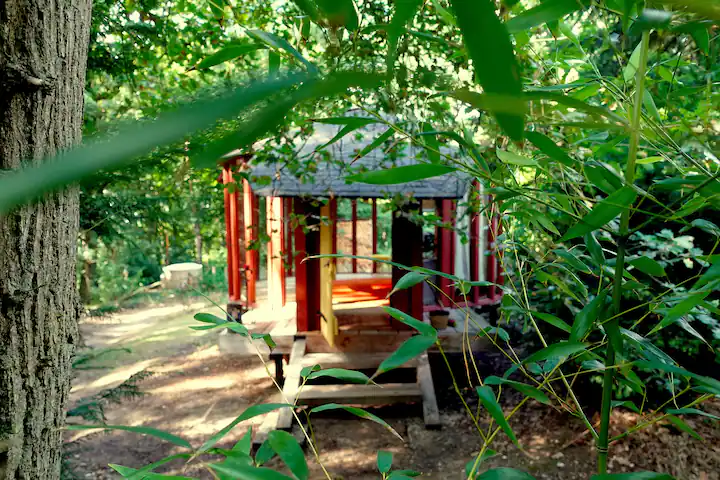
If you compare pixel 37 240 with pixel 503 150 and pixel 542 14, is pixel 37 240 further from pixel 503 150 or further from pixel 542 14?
pixel 542 14

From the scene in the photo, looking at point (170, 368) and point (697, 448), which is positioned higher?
point (697, 448)

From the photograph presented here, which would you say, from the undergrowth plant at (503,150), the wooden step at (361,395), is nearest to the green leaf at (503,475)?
the undergrowth plant at (503,150)

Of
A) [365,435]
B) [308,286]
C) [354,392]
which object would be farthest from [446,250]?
[365,435]

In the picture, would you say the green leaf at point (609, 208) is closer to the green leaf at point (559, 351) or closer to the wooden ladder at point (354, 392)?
the green leaf at point (559, 351)

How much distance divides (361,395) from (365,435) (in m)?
0.44

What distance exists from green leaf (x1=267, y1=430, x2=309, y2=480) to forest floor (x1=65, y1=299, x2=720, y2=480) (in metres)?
2.11

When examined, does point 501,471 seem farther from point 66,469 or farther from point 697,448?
point 697,448

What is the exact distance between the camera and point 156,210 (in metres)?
4.00

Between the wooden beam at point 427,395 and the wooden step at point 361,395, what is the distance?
0.36 ft

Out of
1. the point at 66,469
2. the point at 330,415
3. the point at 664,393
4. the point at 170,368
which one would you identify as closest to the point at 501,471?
the point at 66,469

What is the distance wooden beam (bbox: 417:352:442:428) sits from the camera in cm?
579

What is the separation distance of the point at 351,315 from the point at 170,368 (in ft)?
13.2

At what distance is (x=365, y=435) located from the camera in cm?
582

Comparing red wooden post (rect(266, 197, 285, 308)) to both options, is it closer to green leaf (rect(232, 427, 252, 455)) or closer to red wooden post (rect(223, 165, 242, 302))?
red wooden post (rect(223, 165, 242, 302))
